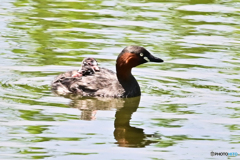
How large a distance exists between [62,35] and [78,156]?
22.6 feet

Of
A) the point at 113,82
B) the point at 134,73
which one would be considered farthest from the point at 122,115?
the point at 134,73

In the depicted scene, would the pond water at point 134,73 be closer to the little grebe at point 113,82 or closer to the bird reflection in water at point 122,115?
the bird reflection in water at point 122,115

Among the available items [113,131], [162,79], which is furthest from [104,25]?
[113,131]

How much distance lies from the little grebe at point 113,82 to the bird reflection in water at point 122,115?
0.16 m

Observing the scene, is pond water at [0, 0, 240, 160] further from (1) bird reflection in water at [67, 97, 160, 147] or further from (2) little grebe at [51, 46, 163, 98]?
(2) little grebe at [51, 46, 163, 98]

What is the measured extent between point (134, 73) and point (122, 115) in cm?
A: 267

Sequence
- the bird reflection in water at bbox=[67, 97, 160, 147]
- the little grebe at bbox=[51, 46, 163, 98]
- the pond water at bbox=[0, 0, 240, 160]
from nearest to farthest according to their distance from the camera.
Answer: the pond water at bbox=[0, 0, 240, 160], the bird reflection in water at bbox=[67, 97, 160, 147], the little grebe at bbox=[51, 46, 163, 98]

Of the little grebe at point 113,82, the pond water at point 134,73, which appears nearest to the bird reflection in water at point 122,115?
the pond water at point 134,73

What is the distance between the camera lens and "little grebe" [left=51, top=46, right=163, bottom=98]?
35.7 feet

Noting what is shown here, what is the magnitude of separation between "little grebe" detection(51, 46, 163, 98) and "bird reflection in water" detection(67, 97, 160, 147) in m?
0.16

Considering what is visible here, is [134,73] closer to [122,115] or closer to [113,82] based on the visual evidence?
[113,82]

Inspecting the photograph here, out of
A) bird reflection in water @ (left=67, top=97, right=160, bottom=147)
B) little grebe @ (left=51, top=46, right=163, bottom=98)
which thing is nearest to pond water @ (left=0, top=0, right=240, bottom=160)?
bird reflection in water @ (left=67, top=97, right=160, bottom=147)

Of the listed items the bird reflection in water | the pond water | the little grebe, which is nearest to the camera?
the pond water

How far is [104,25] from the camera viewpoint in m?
15.3
